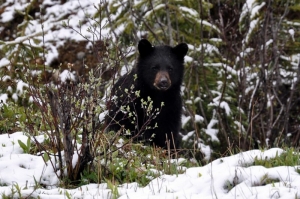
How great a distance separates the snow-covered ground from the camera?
3879 mm

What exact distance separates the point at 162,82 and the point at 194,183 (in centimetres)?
303

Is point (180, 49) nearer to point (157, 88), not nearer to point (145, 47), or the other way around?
point (145, 47)

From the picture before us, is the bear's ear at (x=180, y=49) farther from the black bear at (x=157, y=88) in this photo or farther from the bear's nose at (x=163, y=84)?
the bear's nose at (x=163, y=84)

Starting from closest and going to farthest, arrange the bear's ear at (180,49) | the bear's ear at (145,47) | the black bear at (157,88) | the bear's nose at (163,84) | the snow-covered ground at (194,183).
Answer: the snow-covered ground at (194,183), the bear's nose at (163,84), the black bear at (157,88), the bear's ear at (145,47), the bear's ear at (180,49)

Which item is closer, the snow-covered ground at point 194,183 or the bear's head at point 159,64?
the snow-covered ground at point 194,183

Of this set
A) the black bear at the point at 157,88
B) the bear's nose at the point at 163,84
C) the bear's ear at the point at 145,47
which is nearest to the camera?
the bear's nose at the point at 163,84

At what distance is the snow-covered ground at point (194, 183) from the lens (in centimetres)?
388

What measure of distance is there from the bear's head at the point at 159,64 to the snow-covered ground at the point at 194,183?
9.18 feet

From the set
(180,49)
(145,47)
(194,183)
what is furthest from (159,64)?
(194,183)

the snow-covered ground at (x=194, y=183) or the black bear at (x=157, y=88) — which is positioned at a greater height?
the black bear at (x=157, y=88)

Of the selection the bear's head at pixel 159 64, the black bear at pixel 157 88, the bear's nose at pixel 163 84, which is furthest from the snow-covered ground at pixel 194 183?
the bear's head at pixel 159 64

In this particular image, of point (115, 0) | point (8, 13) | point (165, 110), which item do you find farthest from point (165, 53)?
point (8, 13)

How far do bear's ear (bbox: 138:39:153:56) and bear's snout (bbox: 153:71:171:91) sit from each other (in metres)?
0.46

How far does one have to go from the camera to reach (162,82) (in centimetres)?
707
